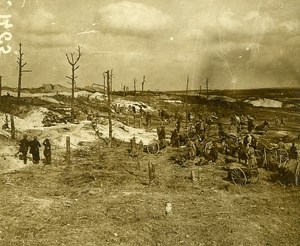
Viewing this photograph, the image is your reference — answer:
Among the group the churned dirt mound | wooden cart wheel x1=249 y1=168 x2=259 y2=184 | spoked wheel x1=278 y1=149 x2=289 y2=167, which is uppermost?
spoked wheel x1=278 y1=149 x2=289 y2=167

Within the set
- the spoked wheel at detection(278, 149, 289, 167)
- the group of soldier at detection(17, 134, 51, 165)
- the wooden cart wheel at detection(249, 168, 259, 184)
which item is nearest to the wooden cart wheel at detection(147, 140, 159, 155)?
the group of soldier at detection(17, 134, 51, 165)

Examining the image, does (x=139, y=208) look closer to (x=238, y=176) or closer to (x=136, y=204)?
(x=136, y=204)

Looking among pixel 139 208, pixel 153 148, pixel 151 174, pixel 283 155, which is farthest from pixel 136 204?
pixel 283 155

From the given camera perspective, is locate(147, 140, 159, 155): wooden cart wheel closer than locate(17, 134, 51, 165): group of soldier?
No

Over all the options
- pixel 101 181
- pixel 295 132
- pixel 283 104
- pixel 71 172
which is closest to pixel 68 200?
pixel 101 181

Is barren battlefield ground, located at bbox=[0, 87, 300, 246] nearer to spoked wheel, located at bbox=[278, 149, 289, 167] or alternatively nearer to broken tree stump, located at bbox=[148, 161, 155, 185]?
broken tree stump, located at bbox=[148, 161, 155, 185]

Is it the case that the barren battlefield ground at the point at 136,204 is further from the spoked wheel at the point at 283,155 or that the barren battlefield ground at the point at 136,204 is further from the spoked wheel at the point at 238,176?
the spoked wheel at the point at 283,155

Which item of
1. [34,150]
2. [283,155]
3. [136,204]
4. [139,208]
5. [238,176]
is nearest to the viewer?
[139,208]

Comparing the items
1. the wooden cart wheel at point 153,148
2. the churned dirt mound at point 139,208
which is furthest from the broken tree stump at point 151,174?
the wooden cart wheel at point 153,148

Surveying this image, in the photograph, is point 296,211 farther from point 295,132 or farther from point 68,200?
point 295,132
